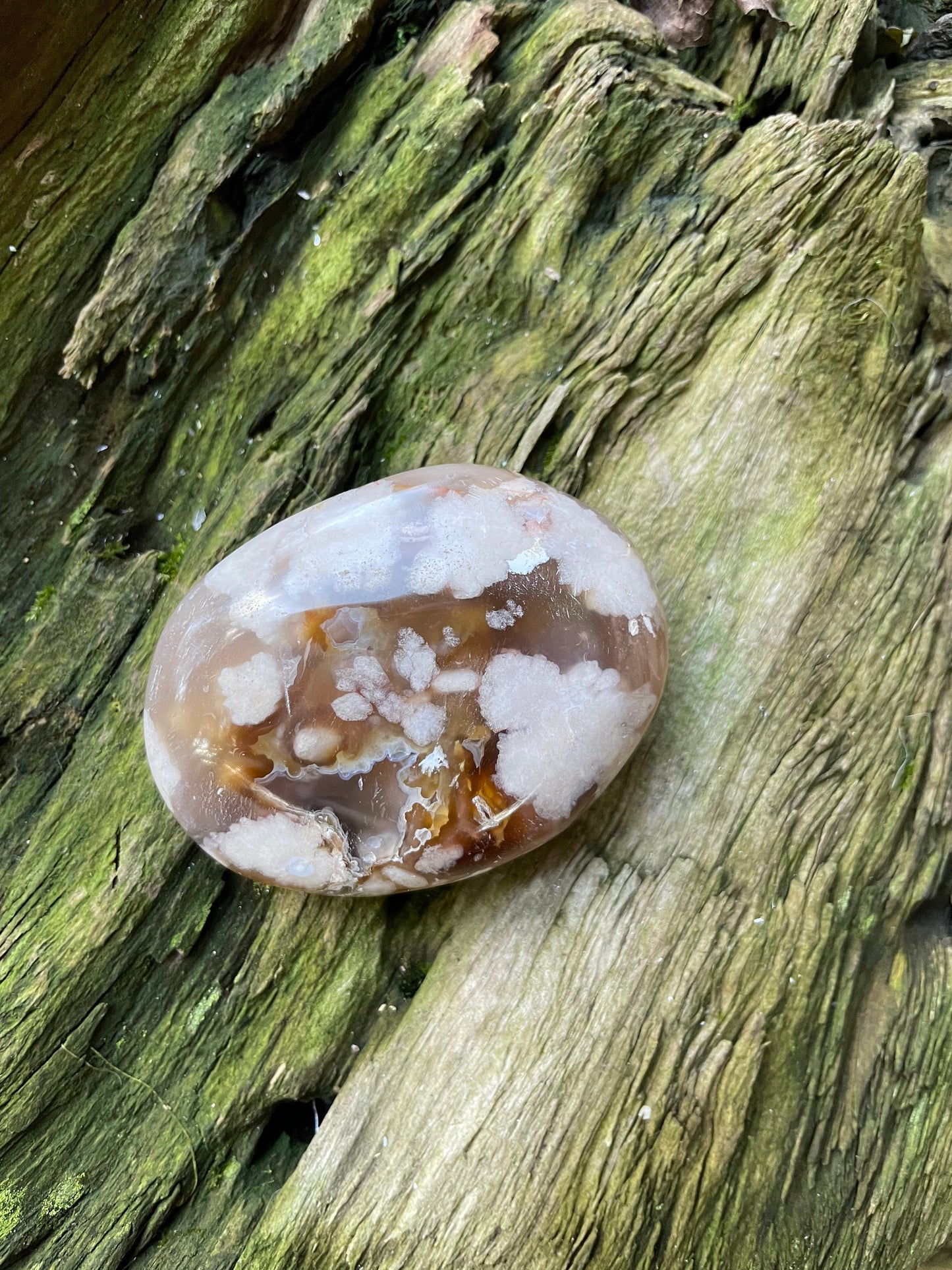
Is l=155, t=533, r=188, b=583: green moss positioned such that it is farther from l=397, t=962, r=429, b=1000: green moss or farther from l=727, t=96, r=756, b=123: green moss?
l=727, t=96, r=756, b=123: green moss

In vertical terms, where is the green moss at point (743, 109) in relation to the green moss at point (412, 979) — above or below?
above

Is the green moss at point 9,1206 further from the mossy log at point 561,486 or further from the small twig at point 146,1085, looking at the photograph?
the small twig at point 146,1085

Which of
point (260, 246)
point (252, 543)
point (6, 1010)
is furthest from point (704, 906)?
point (260, 246)

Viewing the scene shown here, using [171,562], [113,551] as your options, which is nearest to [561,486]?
[171,562]

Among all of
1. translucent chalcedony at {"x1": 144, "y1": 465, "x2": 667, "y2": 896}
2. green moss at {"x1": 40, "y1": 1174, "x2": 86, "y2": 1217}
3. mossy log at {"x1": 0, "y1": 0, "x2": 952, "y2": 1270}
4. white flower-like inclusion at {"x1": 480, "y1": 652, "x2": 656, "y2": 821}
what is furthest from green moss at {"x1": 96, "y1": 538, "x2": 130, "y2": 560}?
green moss at {"x1": 40, "y1": 1174, "x2": 86, "y2": 1217}

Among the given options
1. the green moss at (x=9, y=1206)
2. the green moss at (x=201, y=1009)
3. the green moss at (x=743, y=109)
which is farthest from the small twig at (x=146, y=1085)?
the green moss at (x=743, y=109)

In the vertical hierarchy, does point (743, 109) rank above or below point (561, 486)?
above

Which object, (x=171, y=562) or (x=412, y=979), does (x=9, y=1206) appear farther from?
(x=171, y=562)
